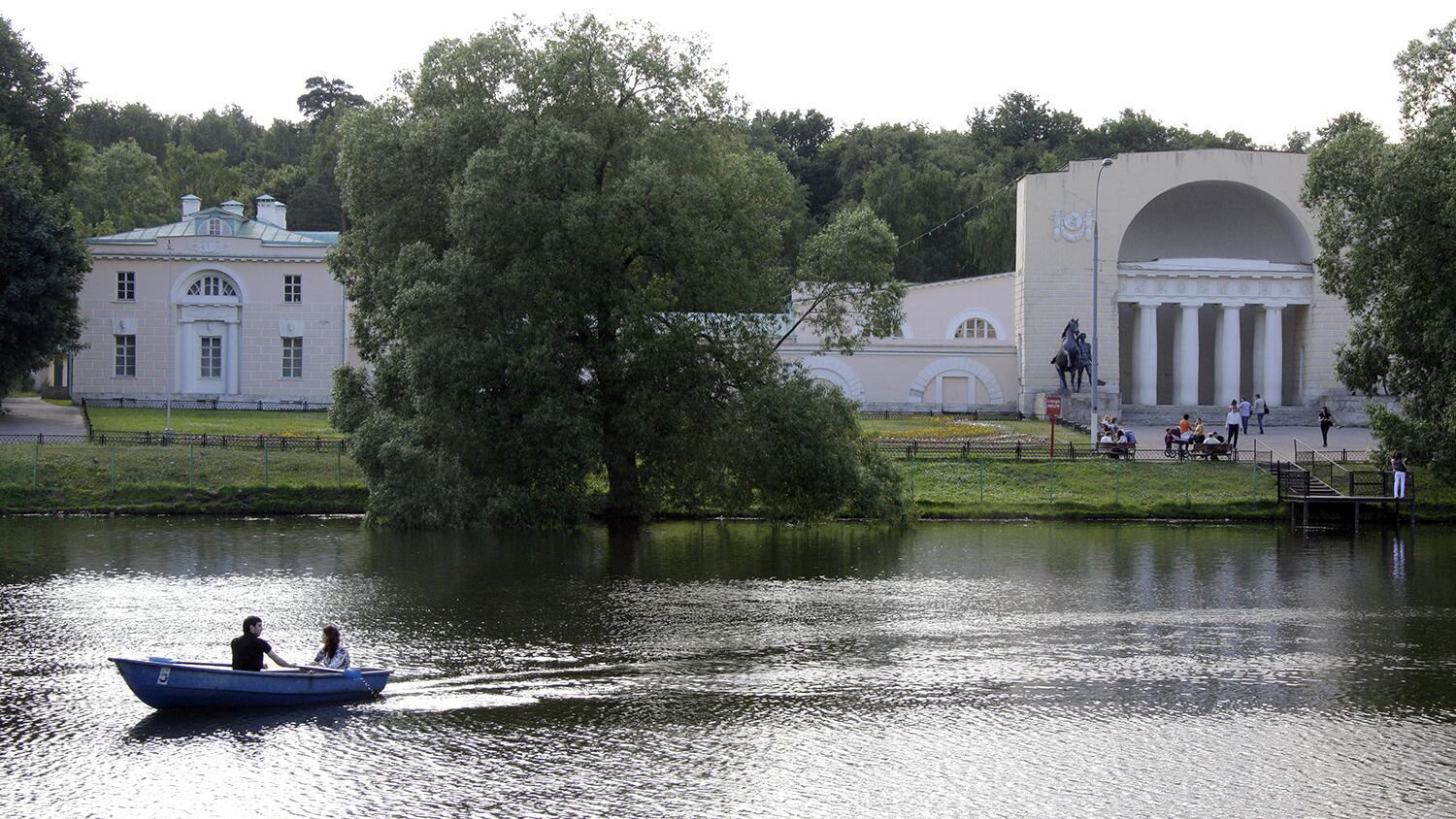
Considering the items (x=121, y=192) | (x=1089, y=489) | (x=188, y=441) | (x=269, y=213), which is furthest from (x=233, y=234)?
(x=1089, y=489)

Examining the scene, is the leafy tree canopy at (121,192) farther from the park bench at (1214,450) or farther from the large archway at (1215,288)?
the park bench at (1214,450)

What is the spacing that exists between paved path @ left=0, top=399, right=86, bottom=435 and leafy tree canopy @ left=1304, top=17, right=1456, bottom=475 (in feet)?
142

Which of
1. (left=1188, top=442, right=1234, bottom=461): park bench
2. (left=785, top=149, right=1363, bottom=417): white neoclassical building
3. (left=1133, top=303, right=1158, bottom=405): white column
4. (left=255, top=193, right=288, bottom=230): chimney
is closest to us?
(left=1188, top=442, right=1234, bottom=461): park bench

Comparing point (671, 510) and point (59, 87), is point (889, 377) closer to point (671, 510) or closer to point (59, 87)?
point (671, 510)

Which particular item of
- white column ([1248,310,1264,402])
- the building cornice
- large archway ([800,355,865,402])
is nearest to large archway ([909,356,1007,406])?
large archway ([800,355,865,402])

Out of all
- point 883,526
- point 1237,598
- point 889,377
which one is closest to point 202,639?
point 1237,598

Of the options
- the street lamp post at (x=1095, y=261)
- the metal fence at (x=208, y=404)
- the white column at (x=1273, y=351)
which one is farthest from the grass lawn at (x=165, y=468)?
the white column at (x=1273, y=351)

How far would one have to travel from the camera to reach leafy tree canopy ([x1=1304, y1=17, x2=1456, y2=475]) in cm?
4050

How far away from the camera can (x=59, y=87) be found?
6788 cm

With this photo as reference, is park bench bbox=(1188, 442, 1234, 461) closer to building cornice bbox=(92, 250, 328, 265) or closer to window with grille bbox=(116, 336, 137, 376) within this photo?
building cornice bbox=(92, 250, 328, 265)

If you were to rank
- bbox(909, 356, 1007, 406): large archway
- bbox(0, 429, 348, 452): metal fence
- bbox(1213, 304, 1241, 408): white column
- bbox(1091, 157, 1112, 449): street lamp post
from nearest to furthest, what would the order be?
bbox(0, 429, 348, 452): metal fence < bbox(1091, 157, 1112, 449): street lamp post < bbox(909, 356, 1007, 406): large archway < bbox(1213, 304, 1241, 408): white column

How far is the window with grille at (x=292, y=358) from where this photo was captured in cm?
7094

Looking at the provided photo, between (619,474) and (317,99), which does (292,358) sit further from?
(317,99)

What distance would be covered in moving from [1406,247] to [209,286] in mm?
52884
